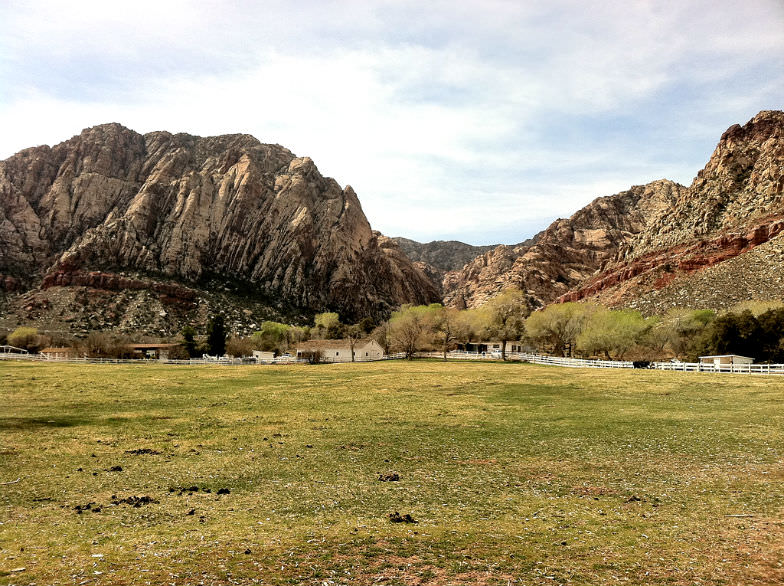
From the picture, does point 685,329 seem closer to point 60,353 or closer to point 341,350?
point 341,350

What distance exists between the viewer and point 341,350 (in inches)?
4508

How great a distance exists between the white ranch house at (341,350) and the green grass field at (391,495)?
267 feet

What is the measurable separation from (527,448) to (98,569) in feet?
51.8

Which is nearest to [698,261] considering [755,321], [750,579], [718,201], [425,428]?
[718,201]

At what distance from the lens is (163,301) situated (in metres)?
165

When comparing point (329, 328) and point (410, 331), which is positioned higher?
point (410, 331)

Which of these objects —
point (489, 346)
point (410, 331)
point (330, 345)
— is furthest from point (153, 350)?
point (489, 346)

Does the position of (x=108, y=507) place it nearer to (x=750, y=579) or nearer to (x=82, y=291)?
(x=750, y=579)

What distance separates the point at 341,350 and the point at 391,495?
101 m

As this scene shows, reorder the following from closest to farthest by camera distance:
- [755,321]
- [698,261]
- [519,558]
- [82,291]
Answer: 1. [519,558]
2. [755,321]
3. [698,261]
4. [82,291]

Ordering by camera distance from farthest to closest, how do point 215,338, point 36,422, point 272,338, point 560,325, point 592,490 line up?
point 272,338, point 215,338, point 560,325, point 36,422, point 592,490

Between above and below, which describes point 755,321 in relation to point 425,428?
above

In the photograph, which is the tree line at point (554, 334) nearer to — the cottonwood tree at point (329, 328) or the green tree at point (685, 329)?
the green tree at point (685, 329)

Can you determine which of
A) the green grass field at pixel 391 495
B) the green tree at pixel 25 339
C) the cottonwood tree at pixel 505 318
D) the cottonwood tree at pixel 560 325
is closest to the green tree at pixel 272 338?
the green tree at pixel 25 339
